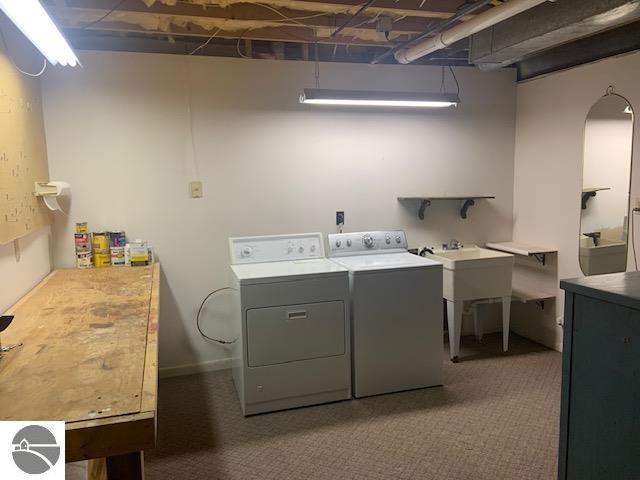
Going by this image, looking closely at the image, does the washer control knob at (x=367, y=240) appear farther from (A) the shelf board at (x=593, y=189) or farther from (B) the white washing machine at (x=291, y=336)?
(A) the shelf board at (x=593, y=189)

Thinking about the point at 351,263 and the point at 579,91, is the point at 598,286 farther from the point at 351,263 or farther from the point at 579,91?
the point at 579,91

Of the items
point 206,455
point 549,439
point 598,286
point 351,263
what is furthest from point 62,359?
point 549,439

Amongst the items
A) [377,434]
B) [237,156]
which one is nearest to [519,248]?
[377,434]

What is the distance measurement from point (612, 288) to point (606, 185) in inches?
102

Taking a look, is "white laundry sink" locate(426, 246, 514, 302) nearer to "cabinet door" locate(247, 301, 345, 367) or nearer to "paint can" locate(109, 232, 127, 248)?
"cabinet door" locate(247, 301, 345, 367)

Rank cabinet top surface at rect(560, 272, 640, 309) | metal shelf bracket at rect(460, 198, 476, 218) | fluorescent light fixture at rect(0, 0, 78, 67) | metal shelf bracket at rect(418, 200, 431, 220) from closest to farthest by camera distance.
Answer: cabinet top surface at rect(560, 272, 640, 309)
fluorescent light fixture at rect(0, 0, 78, 67)
metal shelf bracket at rect(418, 200, 431, 220)
metal shelf bracket at rect(460, 198, 476, 218)

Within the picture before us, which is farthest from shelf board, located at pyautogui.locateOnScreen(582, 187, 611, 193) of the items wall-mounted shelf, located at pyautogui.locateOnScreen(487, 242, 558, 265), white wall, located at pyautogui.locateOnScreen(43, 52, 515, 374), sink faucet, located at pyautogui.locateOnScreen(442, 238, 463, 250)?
sink faucet, located at pyautogui.locateOnScreen(442, 238, 463, 250)

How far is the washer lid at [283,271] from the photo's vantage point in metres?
2.87

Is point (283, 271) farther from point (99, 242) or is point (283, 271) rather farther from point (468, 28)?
point (468, 28)

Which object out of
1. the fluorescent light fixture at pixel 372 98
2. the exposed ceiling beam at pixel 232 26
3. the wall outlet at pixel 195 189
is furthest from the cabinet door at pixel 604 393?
the wall outlet at pixel 195 189

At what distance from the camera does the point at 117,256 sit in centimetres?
324

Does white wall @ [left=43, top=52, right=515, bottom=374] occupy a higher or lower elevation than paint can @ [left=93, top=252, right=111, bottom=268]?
higher

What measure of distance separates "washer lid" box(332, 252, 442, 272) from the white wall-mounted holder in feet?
6.00

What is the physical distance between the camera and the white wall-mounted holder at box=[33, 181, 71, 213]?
9.22ft
